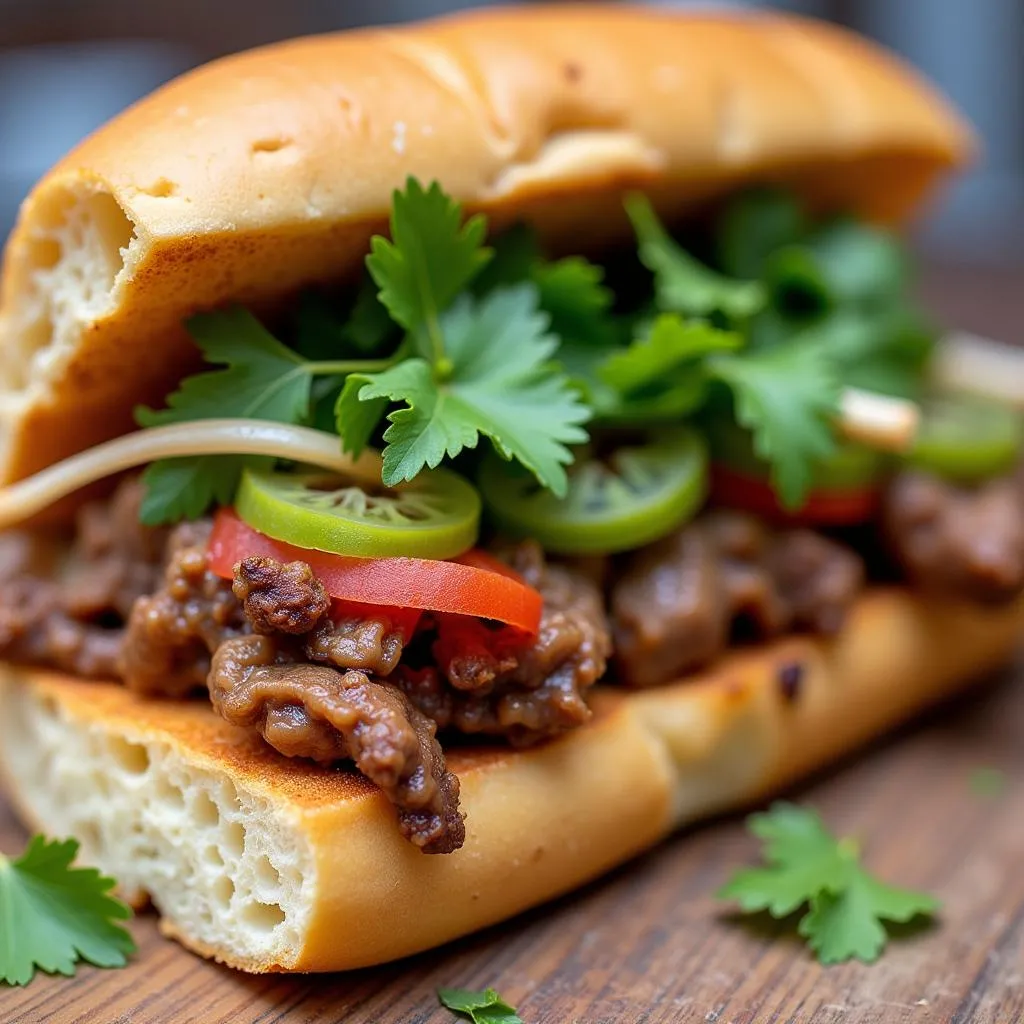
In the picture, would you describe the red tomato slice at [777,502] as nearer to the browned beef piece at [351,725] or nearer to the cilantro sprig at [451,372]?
the cilantro sprig at [451,372]

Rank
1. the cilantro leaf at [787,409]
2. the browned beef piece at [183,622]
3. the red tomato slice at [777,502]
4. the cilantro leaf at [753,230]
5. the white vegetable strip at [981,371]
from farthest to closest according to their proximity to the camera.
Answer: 1. the white vegetable strip at [981,371]
2. the cilantro leaf at [753,230]
3. the red tomato slice at [777,502]
4. the cilantro leaf at [787,409]
5. the browned beef piece at [183,622]

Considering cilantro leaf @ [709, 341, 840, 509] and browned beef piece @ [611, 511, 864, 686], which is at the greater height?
cilantro leaf @ [709, 341, 840, 509]

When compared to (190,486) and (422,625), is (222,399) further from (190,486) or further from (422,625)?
(422,625)

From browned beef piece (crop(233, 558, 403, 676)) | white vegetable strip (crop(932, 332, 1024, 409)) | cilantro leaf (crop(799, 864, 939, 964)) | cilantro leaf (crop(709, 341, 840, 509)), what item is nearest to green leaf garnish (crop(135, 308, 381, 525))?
browned beef piece (crop(233, 558, 403, 676))

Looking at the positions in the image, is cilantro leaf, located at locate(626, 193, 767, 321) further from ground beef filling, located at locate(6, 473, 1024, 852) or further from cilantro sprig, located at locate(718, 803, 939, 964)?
cilantro sprig, located at locate(718, 803, 939, 964)

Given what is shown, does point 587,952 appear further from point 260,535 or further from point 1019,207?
point 1019,207

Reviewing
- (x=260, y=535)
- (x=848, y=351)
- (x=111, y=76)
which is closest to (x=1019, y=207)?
(x=111, y=76)

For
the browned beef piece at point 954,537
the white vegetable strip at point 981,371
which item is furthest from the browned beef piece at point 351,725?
the white vegetable strip at point 981,371
